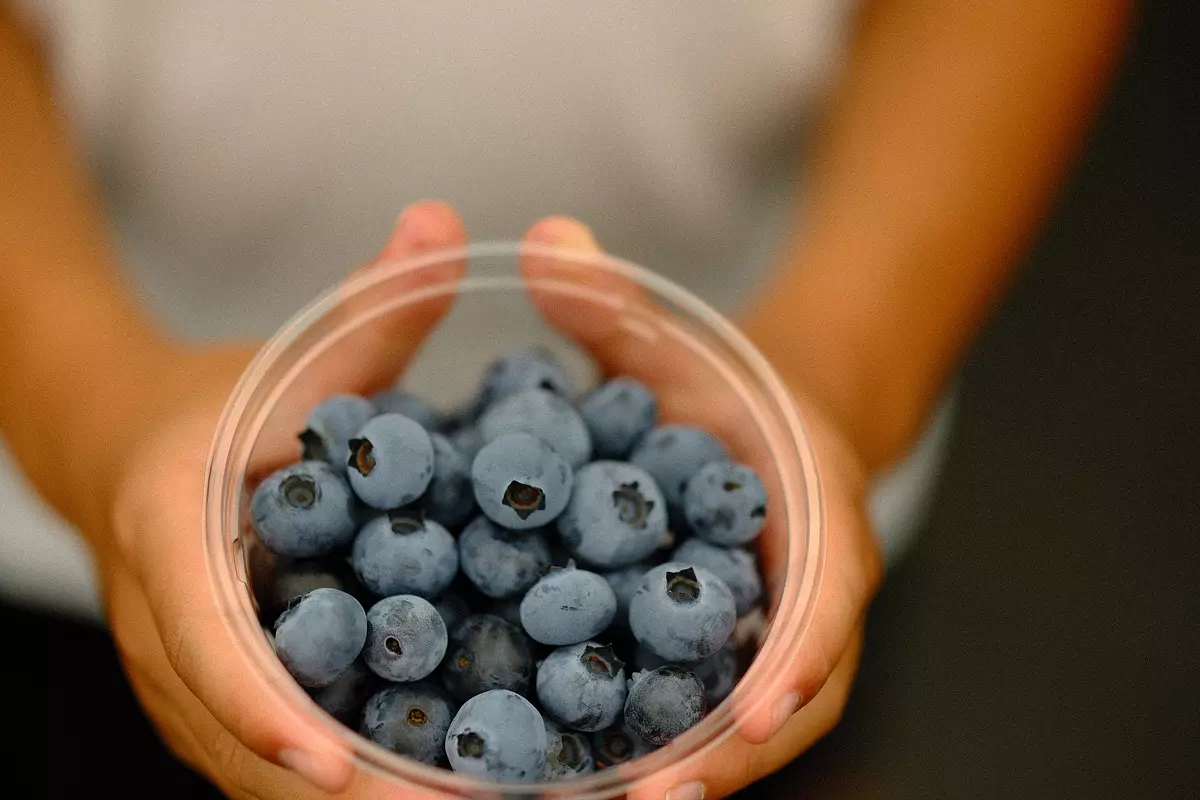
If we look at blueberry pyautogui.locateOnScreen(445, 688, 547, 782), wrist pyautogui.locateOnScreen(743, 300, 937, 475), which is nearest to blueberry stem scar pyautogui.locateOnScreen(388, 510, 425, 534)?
blueberry pyautogui.locateOnScreen(445, 688, 547, 782)

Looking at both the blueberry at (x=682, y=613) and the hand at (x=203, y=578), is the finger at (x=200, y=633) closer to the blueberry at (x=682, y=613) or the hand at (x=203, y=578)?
the hand at (x=203, y=578)

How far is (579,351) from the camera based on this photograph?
32.4 inches

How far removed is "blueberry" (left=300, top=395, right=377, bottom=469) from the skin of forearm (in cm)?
43

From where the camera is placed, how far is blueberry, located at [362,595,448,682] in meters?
0.53

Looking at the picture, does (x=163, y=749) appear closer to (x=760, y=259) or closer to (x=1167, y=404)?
(x=760, y=259)

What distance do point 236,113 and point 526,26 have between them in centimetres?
28

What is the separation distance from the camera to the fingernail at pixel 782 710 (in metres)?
0.53

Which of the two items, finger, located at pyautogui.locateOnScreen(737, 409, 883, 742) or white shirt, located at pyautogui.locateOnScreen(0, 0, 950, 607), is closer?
finger, located at pyautogui.locateOnScreen(737, 409, 883, 742)

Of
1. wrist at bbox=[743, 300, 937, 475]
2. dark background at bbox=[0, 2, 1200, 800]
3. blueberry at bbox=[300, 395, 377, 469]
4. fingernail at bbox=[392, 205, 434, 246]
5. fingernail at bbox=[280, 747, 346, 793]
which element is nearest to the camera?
fingernail at bbox=[280, 747, 346, 793]

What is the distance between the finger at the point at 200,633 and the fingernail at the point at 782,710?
22cm

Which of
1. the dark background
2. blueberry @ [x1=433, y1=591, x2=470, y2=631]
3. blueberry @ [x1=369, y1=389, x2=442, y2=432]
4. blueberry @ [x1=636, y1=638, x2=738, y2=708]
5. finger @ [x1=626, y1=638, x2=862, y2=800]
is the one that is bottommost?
the dark background

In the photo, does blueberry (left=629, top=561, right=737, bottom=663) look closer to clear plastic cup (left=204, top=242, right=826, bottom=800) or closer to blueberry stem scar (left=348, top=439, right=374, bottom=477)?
clear plastic cup (left=204, top=242, right=826, bottom=800)

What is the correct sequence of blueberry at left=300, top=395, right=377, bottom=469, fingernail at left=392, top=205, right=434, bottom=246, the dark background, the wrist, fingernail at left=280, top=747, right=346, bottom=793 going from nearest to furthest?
fingernail at left=280, top=747, right=346, bottom=793 < blueberry at left=300, top=395, right=377, bottom=469 < fingernail at left=392, top=205, right=434, bottom=246 < the wrist < the dark background

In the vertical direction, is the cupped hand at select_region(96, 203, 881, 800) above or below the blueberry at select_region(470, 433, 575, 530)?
below
